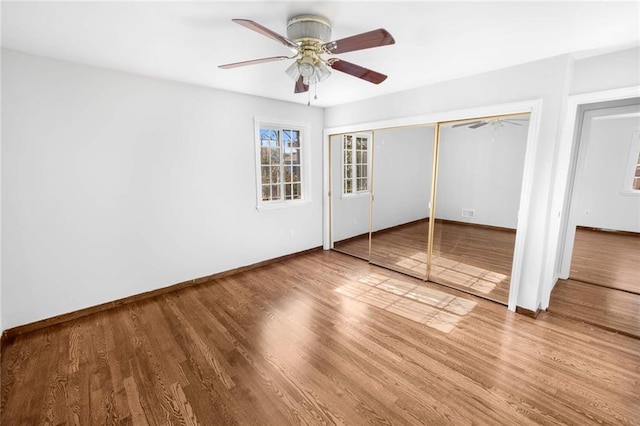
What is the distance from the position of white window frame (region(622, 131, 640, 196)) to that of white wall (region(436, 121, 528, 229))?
13.7ft


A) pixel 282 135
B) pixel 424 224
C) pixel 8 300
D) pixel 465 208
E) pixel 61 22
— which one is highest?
pixel 61 22

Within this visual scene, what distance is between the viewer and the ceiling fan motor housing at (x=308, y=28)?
171 cm

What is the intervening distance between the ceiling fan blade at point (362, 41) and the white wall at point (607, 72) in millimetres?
2095

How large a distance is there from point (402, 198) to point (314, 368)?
3.54m

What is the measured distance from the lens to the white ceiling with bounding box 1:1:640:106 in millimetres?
1617

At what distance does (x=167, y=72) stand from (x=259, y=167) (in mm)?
1499

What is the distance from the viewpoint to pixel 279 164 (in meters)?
4.13

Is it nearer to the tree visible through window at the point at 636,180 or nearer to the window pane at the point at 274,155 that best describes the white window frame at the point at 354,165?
the window pane at the point at 274,155

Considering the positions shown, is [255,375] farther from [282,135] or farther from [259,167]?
[282,135]

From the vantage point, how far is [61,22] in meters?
1.78

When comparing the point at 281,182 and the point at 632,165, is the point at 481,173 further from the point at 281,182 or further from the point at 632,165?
the point at 632,165

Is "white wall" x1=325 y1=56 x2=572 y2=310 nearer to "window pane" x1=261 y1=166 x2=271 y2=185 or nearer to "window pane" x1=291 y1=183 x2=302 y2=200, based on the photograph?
"window pane" x1=291 y1=183 x2=302 y2=200

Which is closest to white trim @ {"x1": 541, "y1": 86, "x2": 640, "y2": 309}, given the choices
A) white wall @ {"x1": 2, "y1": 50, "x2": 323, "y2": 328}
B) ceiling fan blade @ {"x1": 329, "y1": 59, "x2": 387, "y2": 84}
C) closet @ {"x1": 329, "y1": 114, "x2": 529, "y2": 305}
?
closet @ {"x1": 329, "y1": 114, "x2": 529, "y2": 305}

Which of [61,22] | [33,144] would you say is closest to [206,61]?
[61,22]
